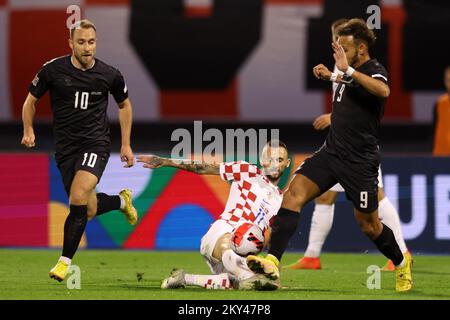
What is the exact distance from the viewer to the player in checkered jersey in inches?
313

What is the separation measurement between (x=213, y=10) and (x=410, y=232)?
383 cm

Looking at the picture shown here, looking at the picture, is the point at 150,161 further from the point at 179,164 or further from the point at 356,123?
the point at 356,123

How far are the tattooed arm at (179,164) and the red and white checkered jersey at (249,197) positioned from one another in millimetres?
145

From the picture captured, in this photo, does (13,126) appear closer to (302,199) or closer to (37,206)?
(37,206)

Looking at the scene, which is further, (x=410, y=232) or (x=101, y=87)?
(x=410, y=232)

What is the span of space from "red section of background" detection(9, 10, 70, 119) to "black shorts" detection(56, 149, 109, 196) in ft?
17.3

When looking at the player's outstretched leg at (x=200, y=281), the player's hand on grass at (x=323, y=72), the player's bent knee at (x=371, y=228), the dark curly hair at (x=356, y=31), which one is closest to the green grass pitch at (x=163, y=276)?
the player's outstretched leg at (x=200, y=281)

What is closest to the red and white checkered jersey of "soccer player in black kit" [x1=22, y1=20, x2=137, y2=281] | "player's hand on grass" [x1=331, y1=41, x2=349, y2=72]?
"soccer player in black kit" [x1=22, y1=20, x2=137, y2=281]

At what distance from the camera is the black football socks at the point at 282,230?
7.99 metres

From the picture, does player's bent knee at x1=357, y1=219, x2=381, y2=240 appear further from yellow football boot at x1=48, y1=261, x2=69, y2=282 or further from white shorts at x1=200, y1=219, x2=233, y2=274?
yellow football boot at x1=48, y1=261, x2=69, y2=282

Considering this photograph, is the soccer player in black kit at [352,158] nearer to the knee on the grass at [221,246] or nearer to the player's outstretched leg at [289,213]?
the player's outstretched leg at [289,213]

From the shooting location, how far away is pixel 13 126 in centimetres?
1430

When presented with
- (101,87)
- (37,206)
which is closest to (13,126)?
(37,206)

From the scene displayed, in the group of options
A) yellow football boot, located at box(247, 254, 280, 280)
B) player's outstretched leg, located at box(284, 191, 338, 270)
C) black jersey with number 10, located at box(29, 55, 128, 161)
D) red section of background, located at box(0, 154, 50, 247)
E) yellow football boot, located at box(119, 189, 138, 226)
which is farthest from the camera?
red section of background, located at box(0, 154, 50, 247)
